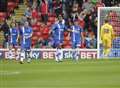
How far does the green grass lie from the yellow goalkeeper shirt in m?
4.62

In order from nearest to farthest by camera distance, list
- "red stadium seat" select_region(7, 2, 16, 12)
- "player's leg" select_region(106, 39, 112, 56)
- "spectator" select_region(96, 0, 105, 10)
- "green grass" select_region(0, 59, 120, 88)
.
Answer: "green grass" select_region(0, 59, 120, 88)
"player's leg" select_region(106, 39, 112, 56)
"spectator" select_region(96, 0, 105, 10)
"red stadium seat" select_region(7, 2, 16, 12)

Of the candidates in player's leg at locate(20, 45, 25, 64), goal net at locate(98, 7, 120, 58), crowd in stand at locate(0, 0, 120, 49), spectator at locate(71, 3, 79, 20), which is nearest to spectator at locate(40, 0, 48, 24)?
crowd in stand at locate(0, 0, 120, 49)

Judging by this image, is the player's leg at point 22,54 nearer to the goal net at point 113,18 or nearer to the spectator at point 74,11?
the goal net at point 113,18

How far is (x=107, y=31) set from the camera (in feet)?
94.9

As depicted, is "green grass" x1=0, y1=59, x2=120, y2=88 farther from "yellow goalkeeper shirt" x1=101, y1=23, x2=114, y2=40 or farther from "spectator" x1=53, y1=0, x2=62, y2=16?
"spectator" x1=53, y1=0, x2=62, y2=16

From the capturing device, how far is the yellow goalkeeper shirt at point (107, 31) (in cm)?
2883

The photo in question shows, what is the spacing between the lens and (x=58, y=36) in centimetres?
2780

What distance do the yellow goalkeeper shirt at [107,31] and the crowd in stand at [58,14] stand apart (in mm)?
605

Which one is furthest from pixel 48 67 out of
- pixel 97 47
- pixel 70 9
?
pixel 70 9

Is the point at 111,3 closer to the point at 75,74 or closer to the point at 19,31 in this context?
the point at 19,31

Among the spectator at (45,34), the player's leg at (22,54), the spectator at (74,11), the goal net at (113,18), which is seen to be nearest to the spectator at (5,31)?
the spectator at (45,34)

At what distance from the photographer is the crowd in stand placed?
29.6 meters

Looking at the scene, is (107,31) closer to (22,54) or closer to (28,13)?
(28,13)

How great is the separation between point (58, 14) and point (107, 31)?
3353mm
